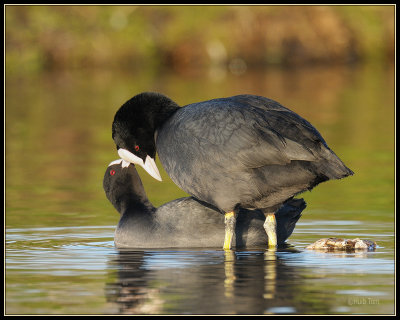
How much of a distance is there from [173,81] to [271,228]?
19.3 m

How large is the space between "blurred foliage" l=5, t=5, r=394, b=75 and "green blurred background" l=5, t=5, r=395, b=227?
1.8 inches

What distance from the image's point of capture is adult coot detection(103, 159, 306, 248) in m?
8.30

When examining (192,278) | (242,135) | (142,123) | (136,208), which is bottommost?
(192,278)

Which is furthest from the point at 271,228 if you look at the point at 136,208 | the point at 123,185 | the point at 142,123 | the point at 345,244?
the point at 123,185

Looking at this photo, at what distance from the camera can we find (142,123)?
8227 mm

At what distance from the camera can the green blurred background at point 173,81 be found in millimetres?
11461

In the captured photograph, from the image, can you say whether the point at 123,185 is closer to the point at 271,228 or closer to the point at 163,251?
the point at 163,251

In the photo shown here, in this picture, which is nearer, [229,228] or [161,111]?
[229,228]

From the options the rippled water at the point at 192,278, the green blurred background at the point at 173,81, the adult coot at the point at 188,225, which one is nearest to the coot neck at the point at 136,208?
the adult coot at the point at 188,225

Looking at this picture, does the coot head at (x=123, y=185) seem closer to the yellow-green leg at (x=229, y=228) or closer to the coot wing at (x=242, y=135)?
the yellow-green leg at (x=229, y=228)

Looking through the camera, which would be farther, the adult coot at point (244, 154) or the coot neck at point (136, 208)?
the coot neck at point (136, 208)

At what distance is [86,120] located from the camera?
2002 cm

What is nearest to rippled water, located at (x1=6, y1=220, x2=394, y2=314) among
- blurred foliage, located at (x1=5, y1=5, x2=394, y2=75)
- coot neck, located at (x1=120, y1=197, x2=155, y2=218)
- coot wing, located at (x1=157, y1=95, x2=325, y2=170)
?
coot neck, located at (x1=120, y1=197, x2=155, y2=218)

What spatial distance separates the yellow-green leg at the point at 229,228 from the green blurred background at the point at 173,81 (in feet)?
6.17
